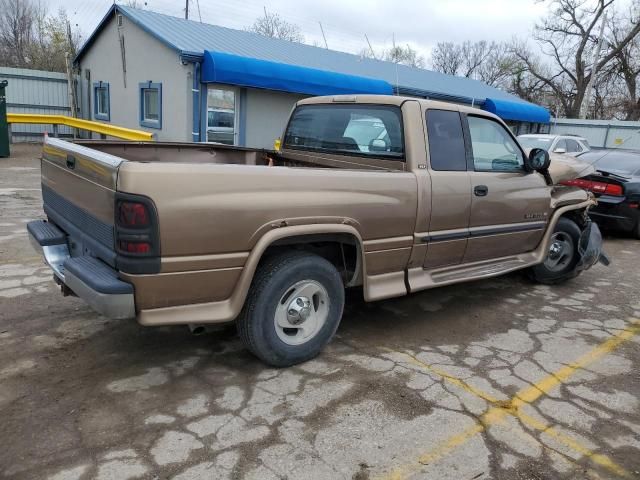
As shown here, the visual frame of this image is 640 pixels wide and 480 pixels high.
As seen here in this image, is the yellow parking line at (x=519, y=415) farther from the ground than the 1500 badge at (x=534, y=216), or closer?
closer

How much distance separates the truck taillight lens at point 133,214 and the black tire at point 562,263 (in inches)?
176

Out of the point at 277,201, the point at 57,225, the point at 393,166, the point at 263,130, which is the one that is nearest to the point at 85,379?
the point at 57,225

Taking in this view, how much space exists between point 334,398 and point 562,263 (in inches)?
150

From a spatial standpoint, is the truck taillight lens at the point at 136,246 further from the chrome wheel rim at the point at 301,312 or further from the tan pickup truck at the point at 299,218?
the chrome wheel rim at the point at 301,312

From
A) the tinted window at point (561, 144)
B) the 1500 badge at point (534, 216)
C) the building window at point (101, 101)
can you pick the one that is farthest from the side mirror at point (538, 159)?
the building window at point (101, 101)

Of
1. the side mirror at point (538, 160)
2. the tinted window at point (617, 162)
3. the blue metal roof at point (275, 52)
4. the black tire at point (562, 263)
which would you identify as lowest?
the black tire at point (562, 263)

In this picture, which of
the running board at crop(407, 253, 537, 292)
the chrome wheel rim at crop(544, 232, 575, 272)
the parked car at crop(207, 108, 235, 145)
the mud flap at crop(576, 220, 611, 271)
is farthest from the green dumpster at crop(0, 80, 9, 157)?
the mud flap at crop(576, 220, 611, 271)

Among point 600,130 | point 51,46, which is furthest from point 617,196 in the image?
point 51,46

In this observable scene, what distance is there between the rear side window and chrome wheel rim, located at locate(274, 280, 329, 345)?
1.29m

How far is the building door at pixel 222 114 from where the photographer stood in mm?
13477

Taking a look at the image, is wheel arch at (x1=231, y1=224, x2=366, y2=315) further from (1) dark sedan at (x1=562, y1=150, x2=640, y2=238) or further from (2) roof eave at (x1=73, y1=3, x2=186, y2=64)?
(2) roof eave at (x1=73, y1=3, x2=186, y2=64)

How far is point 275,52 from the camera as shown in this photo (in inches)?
606

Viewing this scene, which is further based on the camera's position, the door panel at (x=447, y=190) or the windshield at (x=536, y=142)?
→ the windshield at (x=536, y=142)

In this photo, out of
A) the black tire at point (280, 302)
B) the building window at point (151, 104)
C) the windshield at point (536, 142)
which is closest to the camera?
the black tire at point (280, 302)
